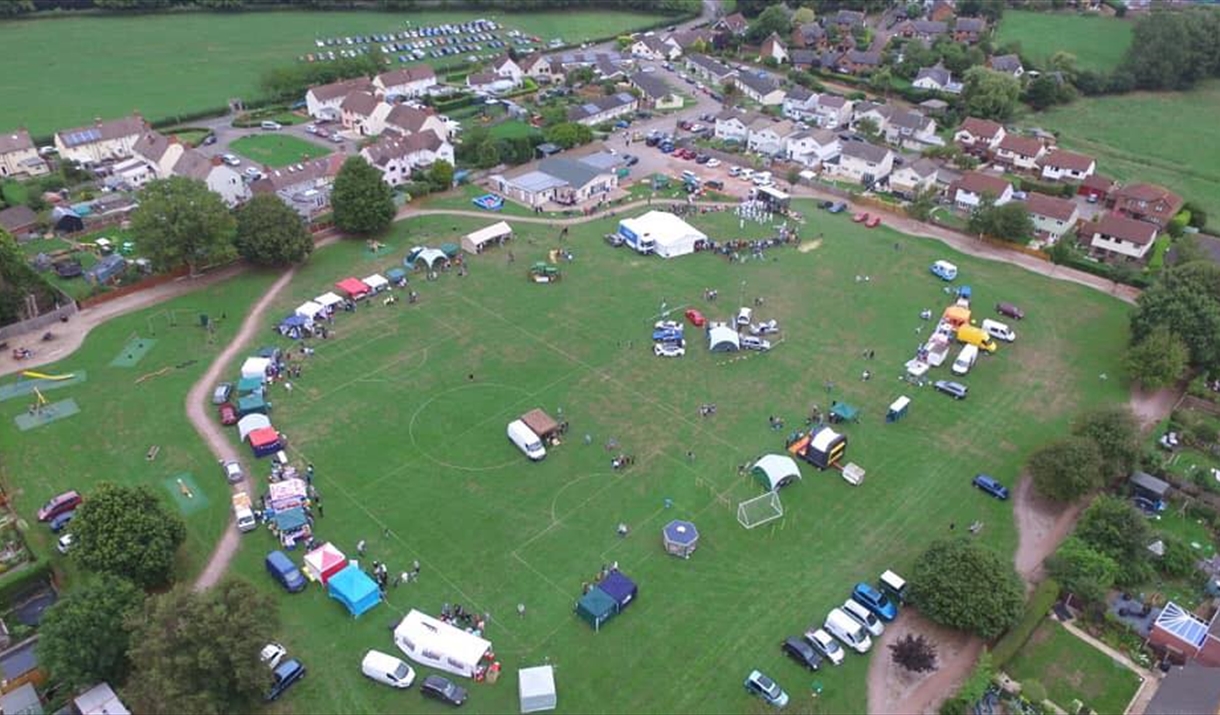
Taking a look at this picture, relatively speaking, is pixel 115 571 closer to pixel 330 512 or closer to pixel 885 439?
pixel 330 512

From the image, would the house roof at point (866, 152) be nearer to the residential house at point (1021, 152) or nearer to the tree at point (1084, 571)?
the residential house at point (1021, 152)

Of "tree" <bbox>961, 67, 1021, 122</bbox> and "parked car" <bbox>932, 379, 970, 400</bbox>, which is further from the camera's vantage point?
"tree" <bbox>961, 67, 1021, 122</bbox>

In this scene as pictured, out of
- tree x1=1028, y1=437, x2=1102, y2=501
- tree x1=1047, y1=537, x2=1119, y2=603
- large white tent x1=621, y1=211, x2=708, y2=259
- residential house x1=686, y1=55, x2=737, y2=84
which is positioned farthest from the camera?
residential house x1=686, y1=55, x2=737, y2=84

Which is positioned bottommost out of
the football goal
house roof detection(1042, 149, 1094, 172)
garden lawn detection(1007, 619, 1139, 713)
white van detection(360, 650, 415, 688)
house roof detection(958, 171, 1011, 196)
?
garden lawn detection(1007, 619, 1139, 713)

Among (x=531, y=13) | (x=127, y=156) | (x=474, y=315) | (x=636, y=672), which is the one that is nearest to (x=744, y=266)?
(x=474, y=315)

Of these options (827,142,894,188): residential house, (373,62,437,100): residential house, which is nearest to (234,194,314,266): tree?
(373,62,437,100): residential house

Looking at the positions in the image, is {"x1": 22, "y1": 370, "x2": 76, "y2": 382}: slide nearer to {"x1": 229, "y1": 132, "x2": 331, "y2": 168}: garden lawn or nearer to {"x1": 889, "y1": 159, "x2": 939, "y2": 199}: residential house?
{"x1": 229, "y1": 132, "x2": 331, "y2": 168}: garden lawn

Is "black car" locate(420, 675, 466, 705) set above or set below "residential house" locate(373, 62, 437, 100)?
below
